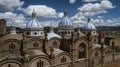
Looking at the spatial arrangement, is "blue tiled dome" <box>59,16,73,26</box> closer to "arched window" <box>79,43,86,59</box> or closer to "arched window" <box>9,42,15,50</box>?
"arched window" <box>79,43,86,59</box>

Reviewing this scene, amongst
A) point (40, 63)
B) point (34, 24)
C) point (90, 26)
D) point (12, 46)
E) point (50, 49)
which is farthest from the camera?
point (90, 26)

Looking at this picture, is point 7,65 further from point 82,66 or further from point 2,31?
point 82,66

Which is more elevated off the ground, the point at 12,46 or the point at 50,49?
the point at 12,46

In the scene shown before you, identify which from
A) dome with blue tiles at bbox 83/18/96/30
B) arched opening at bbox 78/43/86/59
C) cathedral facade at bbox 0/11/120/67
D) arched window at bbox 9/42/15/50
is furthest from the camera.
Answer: dome with blue tiles at bbox 83/18/96/30

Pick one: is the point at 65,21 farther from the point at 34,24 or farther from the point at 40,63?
the point at 40,63

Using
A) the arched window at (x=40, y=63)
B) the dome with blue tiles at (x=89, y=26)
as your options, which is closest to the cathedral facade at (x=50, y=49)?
the arched window at (x=40, y=63)

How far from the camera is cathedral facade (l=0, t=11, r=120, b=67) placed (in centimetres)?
3713

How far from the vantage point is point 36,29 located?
4800cm

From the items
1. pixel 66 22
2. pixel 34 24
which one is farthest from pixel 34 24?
pixel 66 22

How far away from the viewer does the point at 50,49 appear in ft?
132

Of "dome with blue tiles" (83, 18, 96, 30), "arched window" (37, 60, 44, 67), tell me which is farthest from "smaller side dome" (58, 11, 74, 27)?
"arched window" (37, 60, 44, 67)

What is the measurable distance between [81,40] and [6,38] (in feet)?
61.4

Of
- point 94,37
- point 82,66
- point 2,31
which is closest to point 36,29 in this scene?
point 2,31

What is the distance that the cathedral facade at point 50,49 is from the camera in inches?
1462
